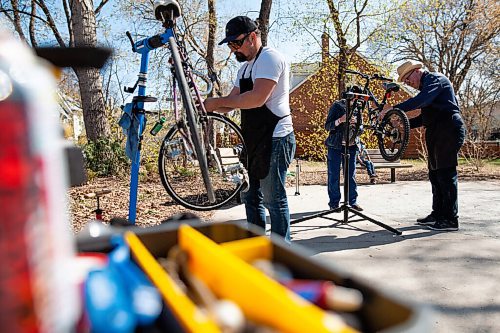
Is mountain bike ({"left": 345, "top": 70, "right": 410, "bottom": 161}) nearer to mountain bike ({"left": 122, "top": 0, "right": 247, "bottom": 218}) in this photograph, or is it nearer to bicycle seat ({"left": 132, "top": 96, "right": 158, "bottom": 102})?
mountain bike ({"left": 122, "top": 0, "right": 247, "bottom": 218})

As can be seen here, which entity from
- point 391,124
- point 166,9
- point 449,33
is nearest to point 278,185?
point 166,9

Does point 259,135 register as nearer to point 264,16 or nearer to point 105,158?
point 105,158

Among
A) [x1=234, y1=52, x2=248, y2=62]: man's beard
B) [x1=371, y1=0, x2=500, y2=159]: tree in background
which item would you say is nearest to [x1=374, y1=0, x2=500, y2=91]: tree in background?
[x1=371, y1=0, x2=500, y2=159]: tree in background

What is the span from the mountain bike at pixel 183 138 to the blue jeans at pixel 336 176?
2.42m

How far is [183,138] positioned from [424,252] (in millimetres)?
2585

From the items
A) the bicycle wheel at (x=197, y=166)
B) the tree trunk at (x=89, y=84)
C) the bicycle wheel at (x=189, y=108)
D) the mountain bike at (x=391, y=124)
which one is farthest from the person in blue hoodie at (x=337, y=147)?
the tree trunk at (x=89, y=84)

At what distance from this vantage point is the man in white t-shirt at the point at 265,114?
2896 millimetres

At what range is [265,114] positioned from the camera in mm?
3027

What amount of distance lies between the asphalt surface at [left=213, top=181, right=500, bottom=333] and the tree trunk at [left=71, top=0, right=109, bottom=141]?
3.75 m

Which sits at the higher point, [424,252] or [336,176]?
[336,176]

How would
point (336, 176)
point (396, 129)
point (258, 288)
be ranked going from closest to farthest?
point (258, 288) < point (396, 129) < point (336, 176)

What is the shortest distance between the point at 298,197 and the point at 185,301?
7070 millimetres

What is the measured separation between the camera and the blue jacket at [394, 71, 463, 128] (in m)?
4.61

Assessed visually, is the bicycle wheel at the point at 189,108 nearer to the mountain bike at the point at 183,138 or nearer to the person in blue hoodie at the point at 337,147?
the mountain bike at the point at 183,138
